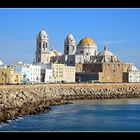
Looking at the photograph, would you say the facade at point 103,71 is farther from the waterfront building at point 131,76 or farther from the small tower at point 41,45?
the small tower at point 41,45

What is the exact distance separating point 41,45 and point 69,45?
8.68ft

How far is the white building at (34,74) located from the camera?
70.9 ft

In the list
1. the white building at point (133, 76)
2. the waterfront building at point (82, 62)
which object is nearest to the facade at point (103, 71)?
the waterfront building at point (82, 62)

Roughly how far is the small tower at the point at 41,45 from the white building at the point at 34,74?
390 cm

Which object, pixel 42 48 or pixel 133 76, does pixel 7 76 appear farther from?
pixel 133 76

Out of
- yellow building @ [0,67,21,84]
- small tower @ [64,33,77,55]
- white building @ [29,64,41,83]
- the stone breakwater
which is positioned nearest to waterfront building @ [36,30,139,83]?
small tower @ [64,33,77,55]

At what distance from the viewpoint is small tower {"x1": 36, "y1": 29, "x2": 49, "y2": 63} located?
85.9 ft

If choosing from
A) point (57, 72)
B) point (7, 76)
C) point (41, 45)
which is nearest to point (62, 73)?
point (57, 72)

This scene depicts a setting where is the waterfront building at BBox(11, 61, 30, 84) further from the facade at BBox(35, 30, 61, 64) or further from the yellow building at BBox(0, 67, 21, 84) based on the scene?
the facade at BBox(35, 30, 61, 64)

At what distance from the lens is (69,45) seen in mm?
28203
